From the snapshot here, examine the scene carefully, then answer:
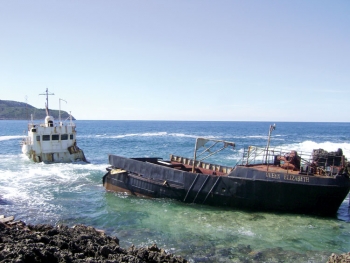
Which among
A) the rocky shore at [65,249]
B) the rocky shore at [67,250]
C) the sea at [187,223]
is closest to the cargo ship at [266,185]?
the sea at [187,223]

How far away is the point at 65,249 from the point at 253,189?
30.2ft

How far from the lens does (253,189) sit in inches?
557

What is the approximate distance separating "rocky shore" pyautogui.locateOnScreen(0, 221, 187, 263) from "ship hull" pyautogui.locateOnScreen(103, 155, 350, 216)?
658 cm

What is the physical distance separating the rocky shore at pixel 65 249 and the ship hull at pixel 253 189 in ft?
21.6

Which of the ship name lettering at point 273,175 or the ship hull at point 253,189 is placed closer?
the ship hull at point 253,189

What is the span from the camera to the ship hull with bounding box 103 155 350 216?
13.4 metres

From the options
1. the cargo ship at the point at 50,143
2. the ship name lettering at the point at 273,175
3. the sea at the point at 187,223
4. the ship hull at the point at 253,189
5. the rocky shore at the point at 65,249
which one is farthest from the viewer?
the cargo ship at the point at 50,143

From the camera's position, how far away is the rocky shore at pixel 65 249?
6.36m

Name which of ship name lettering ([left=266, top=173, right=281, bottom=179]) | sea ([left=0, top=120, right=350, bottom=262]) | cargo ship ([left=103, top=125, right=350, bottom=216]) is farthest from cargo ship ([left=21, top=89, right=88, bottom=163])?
ship name lettering ([left=266, top=173, right=281, bottom=179])

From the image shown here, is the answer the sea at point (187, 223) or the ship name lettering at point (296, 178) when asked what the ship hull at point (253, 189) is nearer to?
the ship name lettering at point (296, 178)

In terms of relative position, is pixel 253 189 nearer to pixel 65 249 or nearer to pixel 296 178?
pixel 296 178

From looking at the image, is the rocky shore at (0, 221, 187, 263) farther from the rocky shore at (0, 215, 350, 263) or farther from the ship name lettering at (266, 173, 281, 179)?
the ship name lettering at (266, 173, 281, 179)

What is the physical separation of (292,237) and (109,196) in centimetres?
985

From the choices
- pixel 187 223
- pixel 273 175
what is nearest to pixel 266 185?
pixel 273 175
